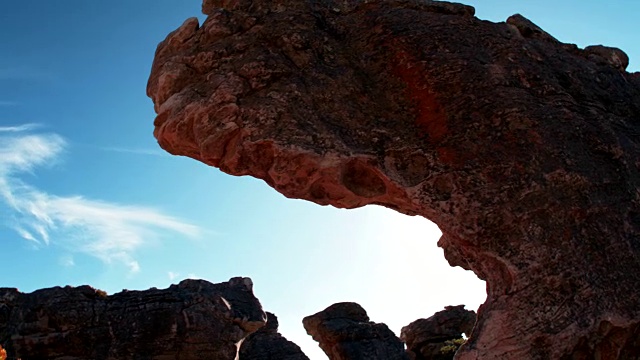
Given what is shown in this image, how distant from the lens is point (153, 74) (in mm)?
8383

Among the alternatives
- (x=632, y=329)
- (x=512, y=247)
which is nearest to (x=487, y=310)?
(x=512, y=247)

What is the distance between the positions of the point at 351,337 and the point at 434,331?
17.6ft

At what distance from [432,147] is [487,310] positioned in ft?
→ 6.77

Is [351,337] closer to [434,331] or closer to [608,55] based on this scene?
[434,331]

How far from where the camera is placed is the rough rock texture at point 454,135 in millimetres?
5754

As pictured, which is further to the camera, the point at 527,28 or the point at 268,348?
the point at 268,348

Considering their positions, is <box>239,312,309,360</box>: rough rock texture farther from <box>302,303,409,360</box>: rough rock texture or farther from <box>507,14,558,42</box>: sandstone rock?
<box>507,14,558,42</box>: sandstone rock

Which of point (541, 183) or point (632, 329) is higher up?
point (541, 183)

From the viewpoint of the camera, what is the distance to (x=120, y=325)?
19.5 metres

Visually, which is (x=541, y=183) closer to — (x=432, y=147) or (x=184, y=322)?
(x=432, y=147)

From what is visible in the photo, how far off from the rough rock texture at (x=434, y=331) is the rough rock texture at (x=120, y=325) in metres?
11.2

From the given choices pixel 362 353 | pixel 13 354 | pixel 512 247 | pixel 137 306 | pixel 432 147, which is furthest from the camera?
pixel 362 353

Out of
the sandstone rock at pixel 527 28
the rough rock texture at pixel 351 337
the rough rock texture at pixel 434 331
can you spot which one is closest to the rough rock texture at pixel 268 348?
the rough rock texture at pixel 351 337

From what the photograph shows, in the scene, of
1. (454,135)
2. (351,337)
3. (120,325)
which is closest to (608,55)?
(454,135)
